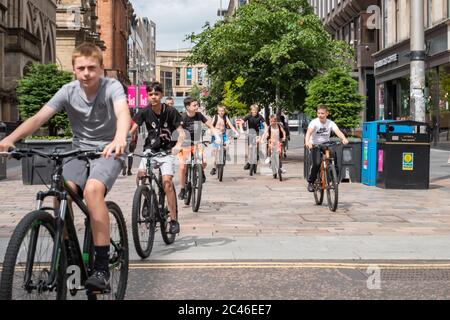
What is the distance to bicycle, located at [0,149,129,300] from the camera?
3510mm

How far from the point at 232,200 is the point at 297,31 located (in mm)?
12219

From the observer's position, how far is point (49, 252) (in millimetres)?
3787

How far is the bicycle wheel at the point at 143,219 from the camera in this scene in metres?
6.27

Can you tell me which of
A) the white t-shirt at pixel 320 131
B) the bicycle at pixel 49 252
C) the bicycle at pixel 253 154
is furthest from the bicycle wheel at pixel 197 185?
the bicycle at pixel 253 154

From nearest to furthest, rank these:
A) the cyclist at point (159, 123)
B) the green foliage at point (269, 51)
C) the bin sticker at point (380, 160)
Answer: the cyclist at point (159, 123) → the bin sticker at point (380, 160) → the green foliage at point (269, 51)

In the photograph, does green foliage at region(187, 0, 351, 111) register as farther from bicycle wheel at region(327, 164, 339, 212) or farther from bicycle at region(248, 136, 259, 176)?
bicycle wheel at region(327, 164, 339, 212)

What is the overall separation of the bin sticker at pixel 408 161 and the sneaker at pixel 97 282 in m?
9.97

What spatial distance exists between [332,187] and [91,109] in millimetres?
6201

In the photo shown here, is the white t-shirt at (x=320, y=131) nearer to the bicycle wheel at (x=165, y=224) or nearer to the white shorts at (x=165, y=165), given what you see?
the white shorts at (x=165, y=165)

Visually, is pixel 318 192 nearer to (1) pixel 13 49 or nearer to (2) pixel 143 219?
(2) pixel 143 219

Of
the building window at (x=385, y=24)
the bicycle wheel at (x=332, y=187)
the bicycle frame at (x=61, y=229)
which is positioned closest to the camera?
the bicycle frame at (x=61, y=229)

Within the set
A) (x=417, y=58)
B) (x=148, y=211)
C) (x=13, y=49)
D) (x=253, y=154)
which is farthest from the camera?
(x=13, y=49)

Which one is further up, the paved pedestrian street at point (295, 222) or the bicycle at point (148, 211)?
the bicycle at point (148, 211)

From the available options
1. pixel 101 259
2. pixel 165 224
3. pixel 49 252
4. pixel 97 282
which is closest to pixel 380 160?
pixel 165 224
